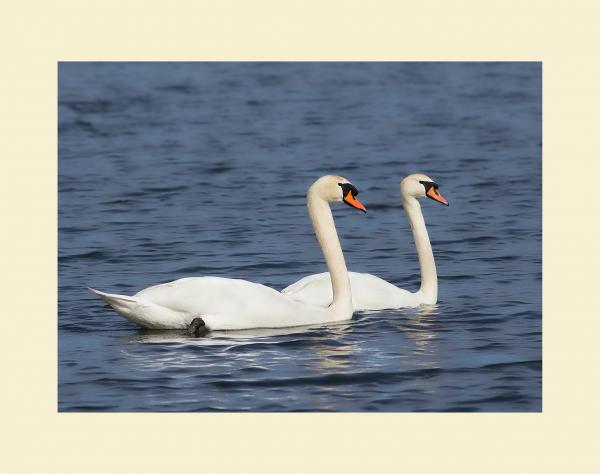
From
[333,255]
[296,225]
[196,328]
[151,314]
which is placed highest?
[296,225]

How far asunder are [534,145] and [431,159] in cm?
216

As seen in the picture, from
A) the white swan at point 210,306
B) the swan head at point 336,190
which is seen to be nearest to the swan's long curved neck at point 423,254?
the swan head at point 336,190

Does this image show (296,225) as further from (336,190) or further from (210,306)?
(210,306)

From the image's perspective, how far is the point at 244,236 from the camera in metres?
17.7

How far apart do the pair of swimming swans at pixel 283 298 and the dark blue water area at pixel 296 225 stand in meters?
0.15

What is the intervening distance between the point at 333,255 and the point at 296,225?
17.3ft

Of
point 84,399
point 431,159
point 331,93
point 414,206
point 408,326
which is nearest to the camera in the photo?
point 84,399

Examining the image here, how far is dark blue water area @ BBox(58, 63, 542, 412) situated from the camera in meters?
11.3

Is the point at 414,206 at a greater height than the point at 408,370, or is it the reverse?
the point at 414,206

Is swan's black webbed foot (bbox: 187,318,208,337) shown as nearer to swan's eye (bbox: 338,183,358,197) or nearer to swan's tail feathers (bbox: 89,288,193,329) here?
swan's tail feathers (bbox: 89,288,193,329)

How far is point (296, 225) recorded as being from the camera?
18.6 meters

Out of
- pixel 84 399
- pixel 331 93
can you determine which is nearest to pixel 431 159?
pixel 331 93

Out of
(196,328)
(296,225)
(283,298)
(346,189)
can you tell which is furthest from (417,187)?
(296,225)

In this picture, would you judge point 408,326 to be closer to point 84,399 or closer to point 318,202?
point 318,202
